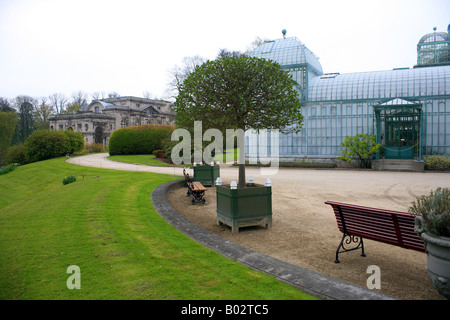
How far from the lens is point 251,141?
88.4 feet

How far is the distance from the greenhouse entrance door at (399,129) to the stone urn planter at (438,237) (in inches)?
769

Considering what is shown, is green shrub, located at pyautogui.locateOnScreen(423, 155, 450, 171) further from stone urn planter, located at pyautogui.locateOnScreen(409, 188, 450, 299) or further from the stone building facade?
the stone building facade

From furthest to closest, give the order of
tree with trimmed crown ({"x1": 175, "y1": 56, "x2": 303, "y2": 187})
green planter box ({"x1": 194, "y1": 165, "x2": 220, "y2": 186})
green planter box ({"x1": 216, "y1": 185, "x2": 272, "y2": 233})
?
1. green planter box ({"x1": 194, "y1": 165, "x2": 220, "y2": 186})
2. tree with trimmed crown ({"x1": 175, "y1": 56, "x2": 303, "y2": 187})
3. green planter box ({"x1": 216, "y1": 185, "x2": 272, "y2": 233})

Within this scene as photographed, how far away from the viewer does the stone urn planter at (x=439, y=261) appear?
11.7 feet

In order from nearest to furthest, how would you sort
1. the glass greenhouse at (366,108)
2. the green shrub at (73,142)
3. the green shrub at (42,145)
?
1. the glass greenhouse at (366,108)
2. the green shrub at (42,145)
3. the green shrub at (73,142)

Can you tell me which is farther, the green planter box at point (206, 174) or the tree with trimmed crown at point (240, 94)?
the green planter box at point (206, 174)

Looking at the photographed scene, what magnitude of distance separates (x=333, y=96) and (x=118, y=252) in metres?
23.4

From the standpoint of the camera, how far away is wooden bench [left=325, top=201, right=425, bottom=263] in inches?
173

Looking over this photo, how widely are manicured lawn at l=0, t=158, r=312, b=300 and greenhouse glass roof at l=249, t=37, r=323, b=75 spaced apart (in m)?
21.6

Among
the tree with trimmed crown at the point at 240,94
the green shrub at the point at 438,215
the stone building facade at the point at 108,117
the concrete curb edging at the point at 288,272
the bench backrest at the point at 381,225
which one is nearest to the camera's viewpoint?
the concrete curb edging at the point at 288,272

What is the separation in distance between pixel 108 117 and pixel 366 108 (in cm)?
4620

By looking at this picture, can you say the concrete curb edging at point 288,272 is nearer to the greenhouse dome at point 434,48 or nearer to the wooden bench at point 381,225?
the wooden bench at point 381,225

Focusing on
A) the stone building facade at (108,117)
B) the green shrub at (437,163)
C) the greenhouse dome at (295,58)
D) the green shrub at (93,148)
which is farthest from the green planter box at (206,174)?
the stone building facade at (108,117)

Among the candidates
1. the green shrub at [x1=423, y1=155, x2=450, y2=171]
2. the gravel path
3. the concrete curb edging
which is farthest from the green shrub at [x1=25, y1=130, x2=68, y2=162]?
the green shrub at [x1=423, y1=155, x2=450, y2=171]
